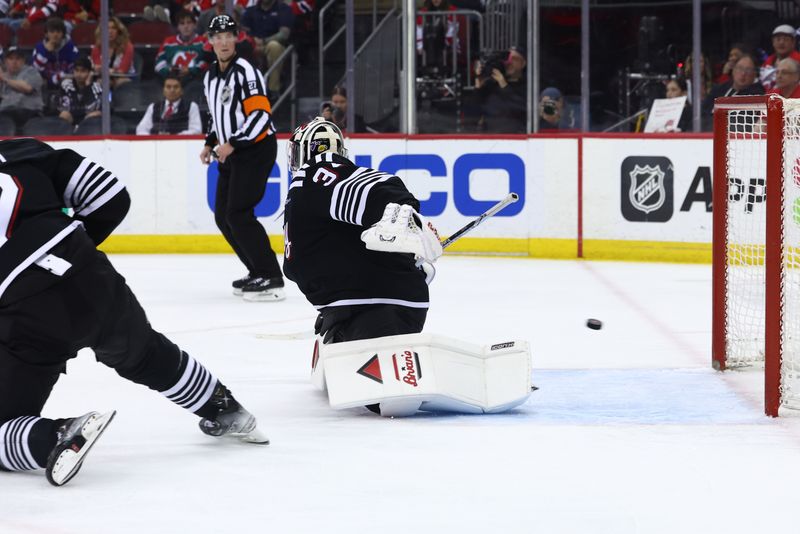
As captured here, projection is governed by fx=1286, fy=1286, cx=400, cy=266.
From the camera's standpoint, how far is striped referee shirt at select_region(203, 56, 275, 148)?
20.1 feet

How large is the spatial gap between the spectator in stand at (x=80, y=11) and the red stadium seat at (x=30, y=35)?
8.3 inches

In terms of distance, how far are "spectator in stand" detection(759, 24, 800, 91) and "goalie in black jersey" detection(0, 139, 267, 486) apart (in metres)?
5.86

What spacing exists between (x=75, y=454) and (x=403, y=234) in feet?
2.93

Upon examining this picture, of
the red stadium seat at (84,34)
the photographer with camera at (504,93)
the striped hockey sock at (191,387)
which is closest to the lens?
the striped hockey sock at (191,387)

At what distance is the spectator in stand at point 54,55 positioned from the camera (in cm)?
900

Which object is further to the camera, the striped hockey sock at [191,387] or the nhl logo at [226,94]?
the nhl logo at [226,94]

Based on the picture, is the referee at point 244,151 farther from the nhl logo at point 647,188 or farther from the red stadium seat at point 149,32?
the red stadium seat at point 149,32

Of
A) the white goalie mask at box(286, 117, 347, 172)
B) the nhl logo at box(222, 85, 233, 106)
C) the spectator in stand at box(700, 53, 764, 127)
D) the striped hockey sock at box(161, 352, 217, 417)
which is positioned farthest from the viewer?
the spectator in stand at box(700, 53, 764, 127)

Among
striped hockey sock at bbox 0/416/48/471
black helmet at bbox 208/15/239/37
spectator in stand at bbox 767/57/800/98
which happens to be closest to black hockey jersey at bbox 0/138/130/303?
striped hockey sock at bbox 0/416/48/471

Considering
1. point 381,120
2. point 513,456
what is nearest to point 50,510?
point 513,456

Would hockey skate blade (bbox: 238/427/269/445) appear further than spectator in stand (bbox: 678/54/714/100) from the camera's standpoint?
No

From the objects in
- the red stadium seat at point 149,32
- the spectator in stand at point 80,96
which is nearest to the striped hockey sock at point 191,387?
the spectator in stand at point 80,96

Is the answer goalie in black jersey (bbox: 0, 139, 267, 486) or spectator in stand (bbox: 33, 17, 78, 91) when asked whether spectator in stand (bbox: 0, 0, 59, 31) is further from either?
goalie in black jersey (bbox: 0, 139, 267, 486)

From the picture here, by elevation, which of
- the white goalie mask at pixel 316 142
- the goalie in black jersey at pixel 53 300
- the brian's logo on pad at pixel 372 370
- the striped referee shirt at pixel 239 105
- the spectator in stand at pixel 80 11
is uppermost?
the spectator in stand at pixel 80 11
